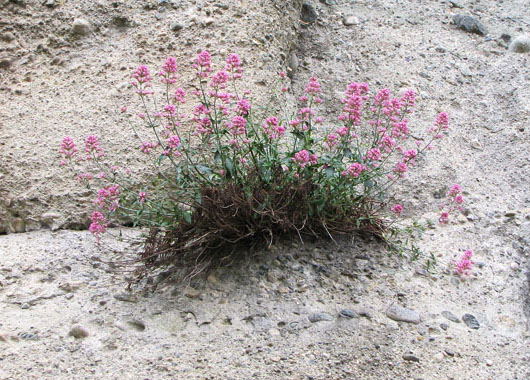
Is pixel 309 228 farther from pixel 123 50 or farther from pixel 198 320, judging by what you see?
pixel 123 50

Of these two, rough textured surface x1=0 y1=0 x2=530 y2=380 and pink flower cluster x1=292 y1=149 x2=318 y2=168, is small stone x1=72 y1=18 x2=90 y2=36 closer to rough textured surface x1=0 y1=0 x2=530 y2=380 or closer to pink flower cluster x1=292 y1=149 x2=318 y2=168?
rough textured surface x1=0 y1=0 x2=530 y2=380

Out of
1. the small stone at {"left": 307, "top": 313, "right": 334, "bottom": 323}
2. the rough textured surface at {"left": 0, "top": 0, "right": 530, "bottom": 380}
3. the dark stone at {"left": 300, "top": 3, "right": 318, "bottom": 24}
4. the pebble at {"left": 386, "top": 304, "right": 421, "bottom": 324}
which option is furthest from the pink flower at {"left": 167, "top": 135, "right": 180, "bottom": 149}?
the dark stone at {"left": 300, "top": 3, "right": 318, "bottom": 24}

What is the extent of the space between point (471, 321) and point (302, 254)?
2.86 feet

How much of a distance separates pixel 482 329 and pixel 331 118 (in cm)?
189

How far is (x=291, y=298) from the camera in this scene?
284 cm

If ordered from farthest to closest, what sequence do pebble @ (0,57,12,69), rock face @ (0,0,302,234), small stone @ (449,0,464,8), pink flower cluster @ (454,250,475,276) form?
small stone @ (449,0,464,8) → pebble @ (0,57,12,69) → rock face @ (0,0,302,234) → pink flower cluster @ (454,250,475,276)

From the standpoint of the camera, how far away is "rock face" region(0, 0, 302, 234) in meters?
3.54

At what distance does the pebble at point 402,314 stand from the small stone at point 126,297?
1202mm

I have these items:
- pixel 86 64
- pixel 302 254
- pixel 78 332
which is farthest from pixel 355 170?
pixel 86 64

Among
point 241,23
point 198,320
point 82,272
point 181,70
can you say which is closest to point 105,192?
point 82,272

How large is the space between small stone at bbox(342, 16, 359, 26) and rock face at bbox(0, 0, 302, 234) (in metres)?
0.54

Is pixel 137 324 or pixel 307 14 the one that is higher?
pixel 307 14

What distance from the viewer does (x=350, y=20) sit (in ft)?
16.0

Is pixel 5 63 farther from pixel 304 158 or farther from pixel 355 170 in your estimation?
pixel 355 170
